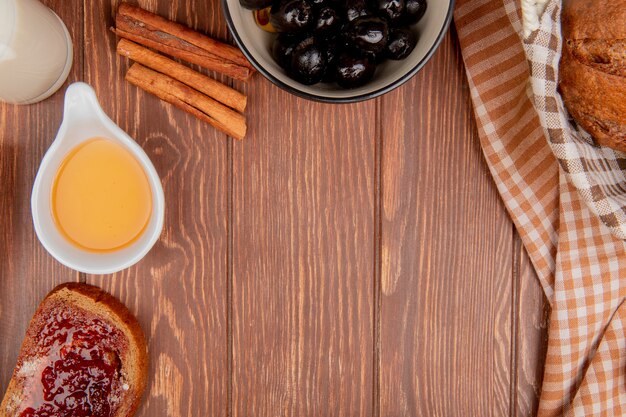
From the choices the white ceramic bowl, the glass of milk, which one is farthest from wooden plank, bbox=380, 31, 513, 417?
the glass of milk

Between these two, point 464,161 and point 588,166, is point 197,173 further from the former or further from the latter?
point 588,166

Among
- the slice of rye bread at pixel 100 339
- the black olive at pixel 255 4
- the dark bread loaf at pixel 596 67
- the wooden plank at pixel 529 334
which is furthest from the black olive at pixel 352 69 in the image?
the slice of rye bread at pixel 100 339

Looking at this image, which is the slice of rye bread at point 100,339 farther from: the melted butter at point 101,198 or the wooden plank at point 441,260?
the wooden plank at point 441,260

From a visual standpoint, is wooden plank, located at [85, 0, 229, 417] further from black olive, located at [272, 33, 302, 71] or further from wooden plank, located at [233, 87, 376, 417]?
black olive, located at [272, 33, 302, 71]

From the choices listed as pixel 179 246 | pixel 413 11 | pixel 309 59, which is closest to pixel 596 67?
pixel 413 11

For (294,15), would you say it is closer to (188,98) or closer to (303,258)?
(188,98)

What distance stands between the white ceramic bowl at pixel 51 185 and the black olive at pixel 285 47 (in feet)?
0.74

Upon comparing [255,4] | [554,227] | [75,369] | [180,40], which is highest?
[255,4]

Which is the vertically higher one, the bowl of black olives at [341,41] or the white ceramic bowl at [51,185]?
the bowl of black olives at [341,41]

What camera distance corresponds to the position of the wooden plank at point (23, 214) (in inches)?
35.5

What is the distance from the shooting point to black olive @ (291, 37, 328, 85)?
718mm

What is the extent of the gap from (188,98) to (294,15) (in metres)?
0.24

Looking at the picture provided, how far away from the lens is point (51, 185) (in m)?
0.85

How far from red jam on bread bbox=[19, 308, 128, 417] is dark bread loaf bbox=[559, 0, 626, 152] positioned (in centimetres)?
69
